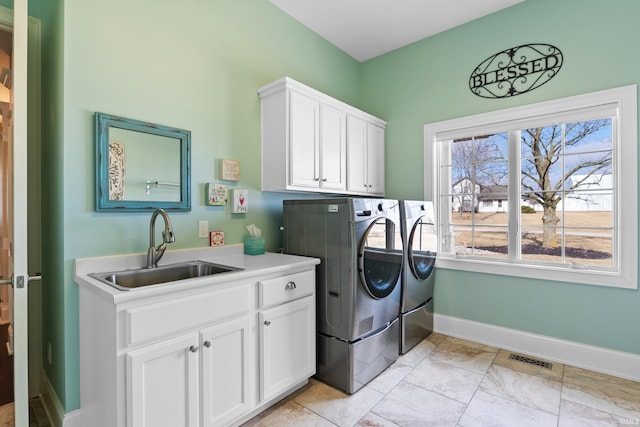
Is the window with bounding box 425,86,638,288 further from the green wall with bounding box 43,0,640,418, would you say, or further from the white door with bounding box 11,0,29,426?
the white door with bounding box 11,0,29,426

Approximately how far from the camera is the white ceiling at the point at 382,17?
8.82ft

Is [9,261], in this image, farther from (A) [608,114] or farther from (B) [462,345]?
(A) [608,114]

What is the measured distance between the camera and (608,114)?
2348 mm

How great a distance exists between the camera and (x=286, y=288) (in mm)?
1946

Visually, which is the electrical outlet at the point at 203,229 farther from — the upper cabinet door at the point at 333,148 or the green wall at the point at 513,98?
the green wall at the point at 513,98

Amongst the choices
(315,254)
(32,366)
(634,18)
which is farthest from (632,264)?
(32,366)

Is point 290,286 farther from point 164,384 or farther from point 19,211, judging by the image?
point 19,211

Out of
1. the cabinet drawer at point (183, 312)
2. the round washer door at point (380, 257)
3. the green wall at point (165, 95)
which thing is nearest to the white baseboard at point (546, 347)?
the round washer door at point (380, 257)

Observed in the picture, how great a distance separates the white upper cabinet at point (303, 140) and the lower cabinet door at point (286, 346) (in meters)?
0.93

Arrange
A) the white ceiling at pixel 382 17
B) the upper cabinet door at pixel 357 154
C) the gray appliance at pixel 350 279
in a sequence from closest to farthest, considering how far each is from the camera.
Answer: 1. the gray appliance at pixel 350 279
2. the white ceiling at pixel 382 17
3. the upper cabinet door at pixel 357 154

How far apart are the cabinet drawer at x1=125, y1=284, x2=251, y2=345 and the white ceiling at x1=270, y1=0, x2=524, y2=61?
245 centimetres

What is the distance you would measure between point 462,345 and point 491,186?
1467mm

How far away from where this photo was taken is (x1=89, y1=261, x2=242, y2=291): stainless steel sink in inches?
66.1

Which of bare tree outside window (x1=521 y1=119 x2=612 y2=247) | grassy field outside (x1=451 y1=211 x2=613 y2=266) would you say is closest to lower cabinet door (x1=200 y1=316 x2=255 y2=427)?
grassy field outside (x1=451 y1=211 x2=613 y2=266)
